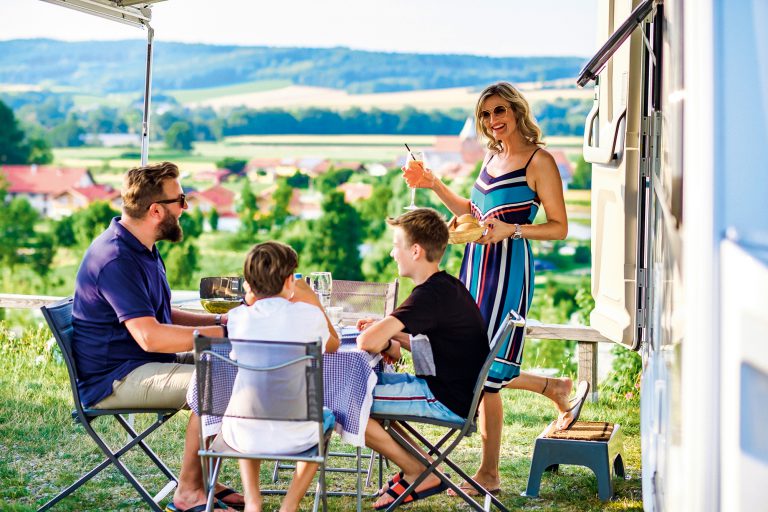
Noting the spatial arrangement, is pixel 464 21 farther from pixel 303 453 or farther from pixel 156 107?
pixel 303 453

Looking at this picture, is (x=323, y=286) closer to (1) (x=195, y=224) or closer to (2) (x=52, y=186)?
(1) (x=195, y=224)

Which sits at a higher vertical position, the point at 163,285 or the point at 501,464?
the point at 163,285

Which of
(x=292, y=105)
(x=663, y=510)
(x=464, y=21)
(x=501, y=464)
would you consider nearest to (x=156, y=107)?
(x=292, y=105)

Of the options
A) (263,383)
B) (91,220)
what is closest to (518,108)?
(263,383)

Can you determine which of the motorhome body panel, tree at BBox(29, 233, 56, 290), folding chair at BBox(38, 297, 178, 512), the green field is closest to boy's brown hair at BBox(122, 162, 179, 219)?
folding chair at BBox(38, 297, 178, 512)

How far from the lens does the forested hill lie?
74.4ft

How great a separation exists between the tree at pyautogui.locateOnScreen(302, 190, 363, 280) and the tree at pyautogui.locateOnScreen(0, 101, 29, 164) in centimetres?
731

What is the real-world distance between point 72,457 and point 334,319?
1702 millimetres

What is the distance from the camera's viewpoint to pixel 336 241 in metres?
20.2

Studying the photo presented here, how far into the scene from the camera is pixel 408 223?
330 centimetres

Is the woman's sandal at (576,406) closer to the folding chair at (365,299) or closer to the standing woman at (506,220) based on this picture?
the standing woman at (506,220)

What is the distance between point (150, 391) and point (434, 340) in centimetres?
97

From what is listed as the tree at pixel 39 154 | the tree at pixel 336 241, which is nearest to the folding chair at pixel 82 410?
the tree at pixel 336 241

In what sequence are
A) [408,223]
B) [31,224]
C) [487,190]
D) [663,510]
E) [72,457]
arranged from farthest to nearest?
[31,224] → [72,457] → [487,190] → [408,223] → [663,510]
